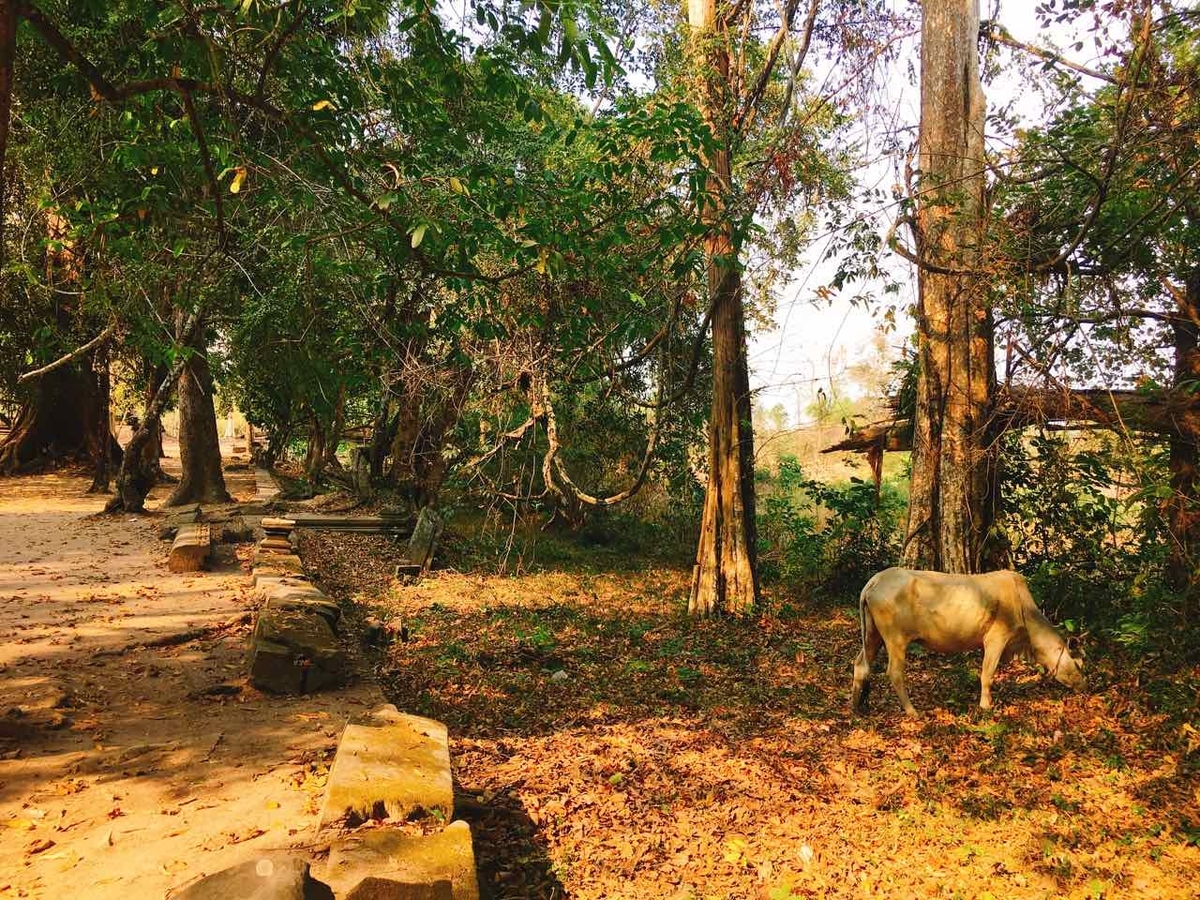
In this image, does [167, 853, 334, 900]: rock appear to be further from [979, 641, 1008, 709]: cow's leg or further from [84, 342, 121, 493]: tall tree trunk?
[84, 342, 121, 493]: tall tree trunk

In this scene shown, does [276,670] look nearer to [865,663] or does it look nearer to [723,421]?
[865,663]

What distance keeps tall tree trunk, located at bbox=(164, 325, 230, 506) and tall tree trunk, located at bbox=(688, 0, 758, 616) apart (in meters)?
10.6

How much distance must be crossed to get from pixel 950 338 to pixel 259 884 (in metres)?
7.11

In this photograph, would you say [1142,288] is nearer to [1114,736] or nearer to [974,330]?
[974,330]

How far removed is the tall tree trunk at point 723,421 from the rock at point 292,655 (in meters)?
4.92

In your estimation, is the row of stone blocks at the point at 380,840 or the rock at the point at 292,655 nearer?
the row of stone blocks at the point at 380,840

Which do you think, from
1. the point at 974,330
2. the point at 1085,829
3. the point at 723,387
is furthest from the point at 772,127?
the point at 1085,829

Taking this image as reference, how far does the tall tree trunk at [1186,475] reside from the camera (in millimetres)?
5926

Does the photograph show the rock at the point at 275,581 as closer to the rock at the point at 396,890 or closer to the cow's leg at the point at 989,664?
the rock at the point at 396,890

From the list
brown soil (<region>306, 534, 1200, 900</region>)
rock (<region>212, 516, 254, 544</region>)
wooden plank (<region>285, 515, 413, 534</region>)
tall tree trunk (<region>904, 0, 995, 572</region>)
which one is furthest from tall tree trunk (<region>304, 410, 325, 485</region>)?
tall tree trunk (<region>904, 0, 995, 572</region>)

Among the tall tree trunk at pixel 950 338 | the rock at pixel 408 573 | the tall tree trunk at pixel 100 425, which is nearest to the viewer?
the tall tree trunk at pixel 950 338

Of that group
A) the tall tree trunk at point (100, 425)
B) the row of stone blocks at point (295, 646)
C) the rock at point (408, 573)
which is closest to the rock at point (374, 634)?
the row of stone blocks at point (295, 646)

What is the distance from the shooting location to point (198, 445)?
A: 15344 mm

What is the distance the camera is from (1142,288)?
7.26 meters
